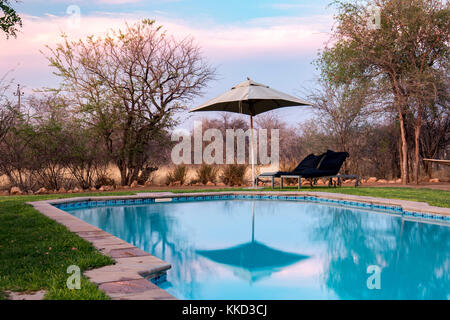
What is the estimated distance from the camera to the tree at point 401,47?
11.7m

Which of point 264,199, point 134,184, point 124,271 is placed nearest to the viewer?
point 124,271

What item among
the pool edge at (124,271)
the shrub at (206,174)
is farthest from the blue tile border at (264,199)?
the pool edge at (124,271)

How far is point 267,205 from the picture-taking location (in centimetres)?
880

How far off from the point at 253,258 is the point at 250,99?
6415 mm

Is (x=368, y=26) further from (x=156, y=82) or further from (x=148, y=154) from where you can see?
(x=148, y=154)

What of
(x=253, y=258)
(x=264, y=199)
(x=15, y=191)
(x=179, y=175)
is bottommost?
(x=253, y=258)

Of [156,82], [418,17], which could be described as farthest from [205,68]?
[418,17]

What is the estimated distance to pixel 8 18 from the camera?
648cm

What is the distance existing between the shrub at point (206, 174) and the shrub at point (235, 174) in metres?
0.42

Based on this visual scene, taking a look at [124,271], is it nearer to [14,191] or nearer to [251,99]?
[251,99]

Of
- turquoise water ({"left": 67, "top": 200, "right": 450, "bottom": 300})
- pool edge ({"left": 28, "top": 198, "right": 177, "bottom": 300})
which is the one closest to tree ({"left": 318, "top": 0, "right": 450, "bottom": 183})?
turquoise water ({"left": 67, "top": 200, "right": 450, "bottom": 300})

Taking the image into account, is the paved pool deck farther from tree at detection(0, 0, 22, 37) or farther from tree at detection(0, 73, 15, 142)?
tree at detection(0, 73, 15, 142)

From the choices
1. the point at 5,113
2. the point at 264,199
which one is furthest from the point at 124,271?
the point at 5,113

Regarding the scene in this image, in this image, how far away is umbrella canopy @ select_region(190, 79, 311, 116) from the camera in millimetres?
9836
